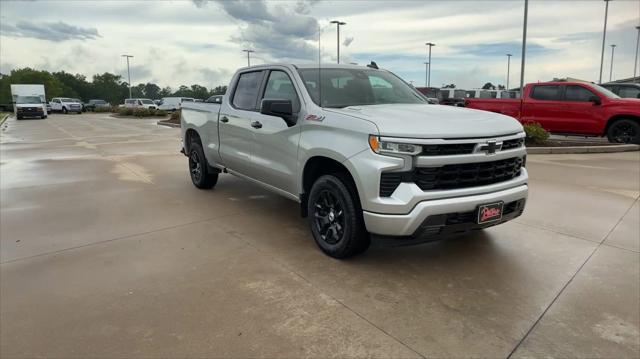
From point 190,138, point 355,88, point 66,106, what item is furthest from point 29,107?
point 355,88

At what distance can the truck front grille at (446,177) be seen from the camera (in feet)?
11.4

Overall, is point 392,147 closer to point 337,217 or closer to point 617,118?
point 337,217

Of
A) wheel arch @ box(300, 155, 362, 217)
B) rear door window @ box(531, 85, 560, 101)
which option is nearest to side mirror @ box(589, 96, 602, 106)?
rear door window @ box(531, 85, 560, 101)

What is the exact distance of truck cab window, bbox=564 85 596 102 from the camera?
38.5 feet

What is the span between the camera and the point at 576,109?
11.8m

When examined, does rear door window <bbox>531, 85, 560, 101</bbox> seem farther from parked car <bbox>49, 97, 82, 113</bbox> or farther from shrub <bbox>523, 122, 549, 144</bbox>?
parked car <bbox>49, 97, 82, 113</bbox>

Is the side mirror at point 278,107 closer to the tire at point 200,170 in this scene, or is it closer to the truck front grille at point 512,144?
the truck front grille at point 512,144

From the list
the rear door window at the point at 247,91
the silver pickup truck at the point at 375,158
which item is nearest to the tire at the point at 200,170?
the rear door window at the point at 247,91

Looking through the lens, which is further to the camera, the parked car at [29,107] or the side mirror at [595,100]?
the parked car at [29,107]

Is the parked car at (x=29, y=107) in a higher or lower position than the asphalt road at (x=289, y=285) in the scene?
higher

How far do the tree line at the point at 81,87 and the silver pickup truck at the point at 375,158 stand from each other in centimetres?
8884

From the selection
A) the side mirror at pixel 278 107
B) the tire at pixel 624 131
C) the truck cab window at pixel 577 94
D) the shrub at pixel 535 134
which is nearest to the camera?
the side mirror at pixel 278 107

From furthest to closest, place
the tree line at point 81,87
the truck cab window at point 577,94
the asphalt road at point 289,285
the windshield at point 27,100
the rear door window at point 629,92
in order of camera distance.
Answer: the tree line at point 81,87 → the windshield at point 27,100 → the rear door window at point 629,92 → the truck cab window at point 577,94 → the asphalt road at point 289,285

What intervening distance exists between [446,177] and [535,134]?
921 cm
